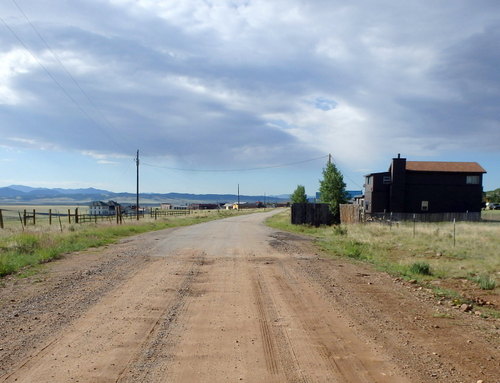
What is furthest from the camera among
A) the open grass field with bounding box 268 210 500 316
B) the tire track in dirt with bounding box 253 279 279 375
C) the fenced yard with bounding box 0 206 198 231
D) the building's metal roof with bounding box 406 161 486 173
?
the building's metal roof with bounding box 406 161 486 173

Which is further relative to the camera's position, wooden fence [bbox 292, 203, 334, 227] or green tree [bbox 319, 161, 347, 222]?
green tree [bbox 319, 161, 347, 222]

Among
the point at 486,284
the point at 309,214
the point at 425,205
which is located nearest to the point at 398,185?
the point at 425,205

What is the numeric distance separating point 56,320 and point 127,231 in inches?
831

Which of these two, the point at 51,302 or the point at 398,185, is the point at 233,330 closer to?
the point at 51,302

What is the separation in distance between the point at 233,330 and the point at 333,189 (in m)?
41.4

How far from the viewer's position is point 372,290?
9.49 metres

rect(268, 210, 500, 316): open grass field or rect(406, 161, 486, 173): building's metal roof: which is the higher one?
rect(406, 161, 486, 173): building's metal roof

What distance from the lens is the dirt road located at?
4723mm

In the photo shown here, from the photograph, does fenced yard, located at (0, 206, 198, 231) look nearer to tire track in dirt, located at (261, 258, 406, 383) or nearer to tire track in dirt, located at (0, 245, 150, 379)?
tire track in dirt, located at (0, 245, 150, 379)

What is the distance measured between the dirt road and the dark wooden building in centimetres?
4510

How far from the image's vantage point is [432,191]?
53.8 meters

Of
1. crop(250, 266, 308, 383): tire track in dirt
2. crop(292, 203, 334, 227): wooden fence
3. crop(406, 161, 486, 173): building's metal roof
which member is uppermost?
crop(406, 161, 486, 173): building's metal roof

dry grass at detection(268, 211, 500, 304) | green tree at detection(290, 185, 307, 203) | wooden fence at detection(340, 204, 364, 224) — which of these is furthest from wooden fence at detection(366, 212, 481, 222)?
green tree at detection(290, 185, 307, 203)

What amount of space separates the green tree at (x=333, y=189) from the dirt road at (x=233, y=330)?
35649mm
